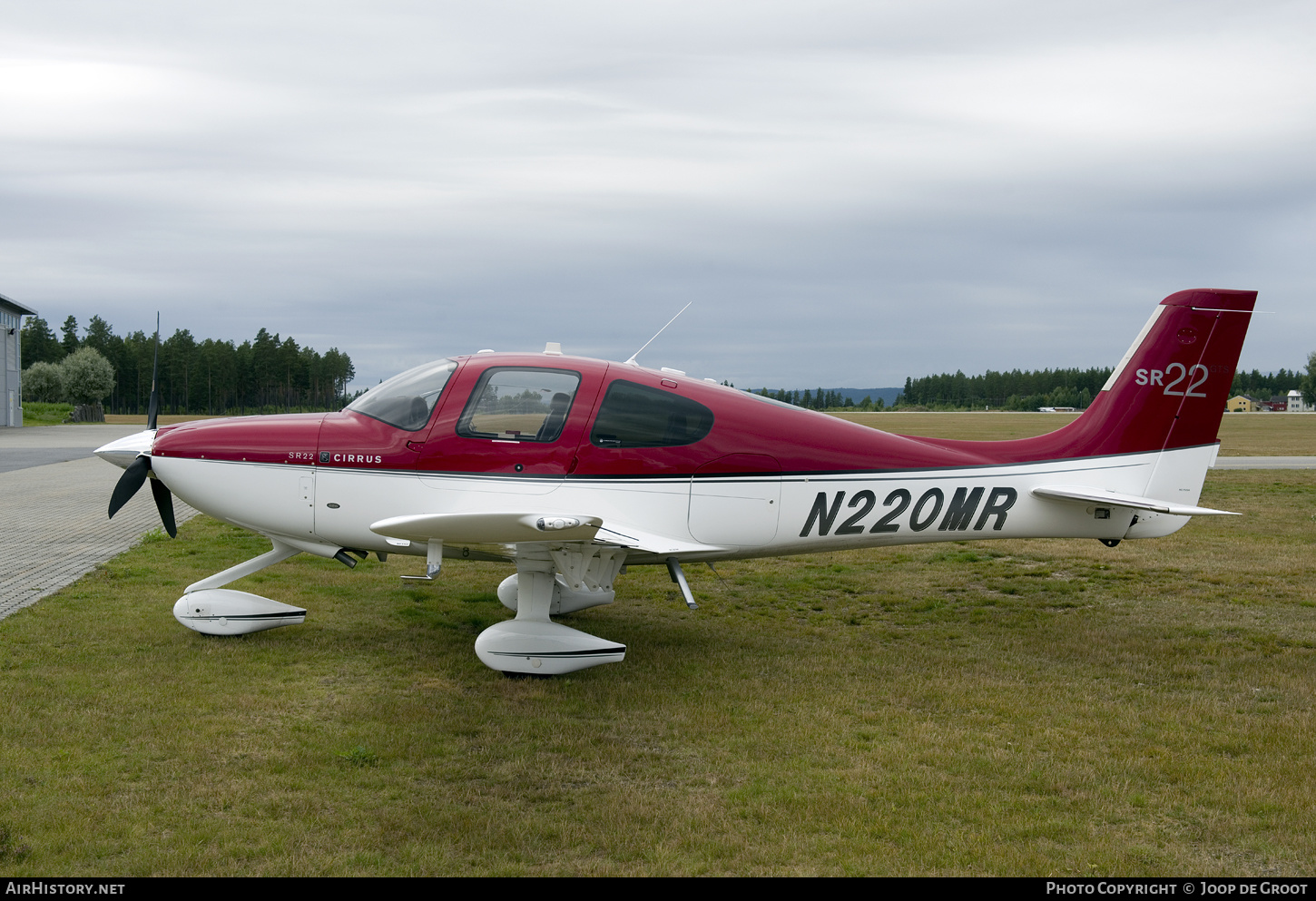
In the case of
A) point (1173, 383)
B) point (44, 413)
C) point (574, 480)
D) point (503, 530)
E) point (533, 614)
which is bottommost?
point (44, 413)

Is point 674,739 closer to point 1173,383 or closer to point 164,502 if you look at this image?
point 164,502

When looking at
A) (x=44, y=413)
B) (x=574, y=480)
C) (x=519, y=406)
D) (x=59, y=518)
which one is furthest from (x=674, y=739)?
(x=44, y=413)

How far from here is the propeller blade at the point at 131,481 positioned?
6.94m

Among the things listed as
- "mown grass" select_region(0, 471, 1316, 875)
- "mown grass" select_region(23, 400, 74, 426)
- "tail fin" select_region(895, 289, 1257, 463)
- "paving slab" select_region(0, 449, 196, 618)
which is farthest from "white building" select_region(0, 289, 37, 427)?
"tail fin" select_region(895, 289, 1257, 463)

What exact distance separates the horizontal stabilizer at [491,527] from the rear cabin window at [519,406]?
996 mm

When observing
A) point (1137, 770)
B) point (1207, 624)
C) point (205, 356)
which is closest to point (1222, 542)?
point (1207, 624)

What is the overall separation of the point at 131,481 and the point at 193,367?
107206mm

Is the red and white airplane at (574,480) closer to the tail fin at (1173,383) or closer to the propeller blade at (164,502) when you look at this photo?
the propeller blade at (164,502)

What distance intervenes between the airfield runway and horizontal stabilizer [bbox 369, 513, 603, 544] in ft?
15.1

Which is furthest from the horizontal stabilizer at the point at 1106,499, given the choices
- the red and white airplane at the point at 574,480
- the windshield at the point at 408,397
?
the windshield at the point at 408,397

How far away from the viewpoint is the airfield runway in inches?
384

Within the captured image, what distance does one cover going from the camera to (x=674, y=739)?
218 inches

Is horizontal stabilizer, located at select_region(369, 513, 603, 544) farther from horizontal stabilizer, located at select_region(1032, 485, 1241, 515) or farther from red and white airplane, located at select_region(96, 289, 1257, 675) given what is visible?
horizontal stabilizer, located at select_region(1032, 485, 1241, 515)
